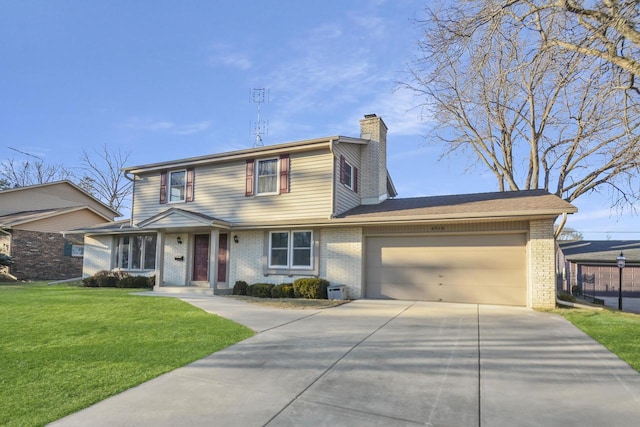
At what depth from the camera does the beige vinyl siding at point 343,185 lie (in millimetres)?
13945

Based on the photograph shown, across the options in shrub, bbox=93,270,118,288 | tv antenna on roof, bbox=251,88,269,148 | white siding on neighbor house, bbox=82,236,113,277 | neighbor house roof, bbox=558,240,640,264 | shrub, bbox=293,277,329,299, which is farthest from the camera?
neighbor house roof, bbox=558,240,640,264

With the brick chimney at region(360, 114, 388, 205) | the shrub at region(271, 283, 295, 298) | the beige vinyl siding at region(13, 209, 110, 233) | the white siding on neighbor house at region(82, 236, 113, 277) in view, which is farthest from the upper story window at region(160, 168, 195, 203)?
the beige vinyl siding at region(13, 209, 110, 233)

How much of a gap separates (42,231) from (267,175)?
16.7m

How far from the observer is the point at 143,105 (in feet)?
62.5

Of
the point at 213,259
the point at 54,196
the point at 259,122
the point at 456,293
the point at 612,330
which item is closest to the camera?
the point at 612,330

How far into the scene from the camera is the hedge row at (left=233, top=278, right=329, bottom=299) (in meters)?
12.9

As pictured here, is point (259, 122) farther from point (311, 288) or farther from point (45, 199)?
point (45, 199)

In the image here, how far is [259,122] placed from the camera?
66.8 feet

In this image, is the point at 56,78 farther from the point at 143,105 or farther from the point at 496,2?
the point at 496,2

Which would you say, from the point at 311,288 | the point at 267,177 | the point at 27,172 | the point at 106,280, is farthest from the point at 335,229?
the point at 27,172

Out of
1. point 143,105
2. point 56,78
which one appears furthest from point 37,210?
point 143,105

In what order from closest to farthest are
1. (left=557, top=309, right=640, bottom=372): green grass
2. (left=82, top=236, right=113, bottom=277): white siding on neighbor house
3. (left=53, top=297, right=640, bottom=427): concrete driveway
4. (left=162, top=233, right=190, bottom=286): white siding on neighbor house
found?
1. (left=53, top=297, right=640, bottom=427): concrete driveway
2. (left=557, top=309, right=640, bottom=372): green grass
3. (left=162, top=233, right=190, bottom=286): white siding on neighbor house
4. (left=82, top=236, right=113, bottom=277): white siding on neighbor house

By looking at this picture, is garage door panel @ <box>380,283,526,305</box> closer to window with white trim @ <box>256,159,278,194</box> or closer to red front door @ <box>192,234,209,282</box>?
window with white trim @ <box>256,159,278,194</box>

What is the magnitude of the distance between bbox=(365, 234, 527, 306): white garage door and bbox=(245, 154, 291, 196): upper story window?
13.2 ft
